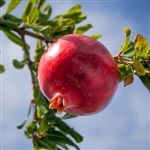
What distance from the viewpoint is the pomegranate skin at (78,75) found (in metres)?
1.05

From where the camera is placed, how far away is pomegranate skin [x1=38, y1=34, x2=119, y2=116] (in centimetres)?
105

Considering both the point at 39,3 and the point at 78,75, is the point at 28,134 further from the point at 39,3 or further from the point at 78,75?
the point at 78,75

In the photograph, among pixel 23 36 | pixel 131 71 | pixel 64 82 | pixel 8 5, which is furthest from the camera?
pixel 8 5

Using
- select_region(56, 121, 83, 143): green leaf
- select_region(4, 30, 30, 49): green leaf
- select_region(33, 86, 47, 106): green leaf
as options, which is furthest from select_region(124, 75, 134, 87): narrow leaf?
select_region(4, 30, 30, 49): green leaf

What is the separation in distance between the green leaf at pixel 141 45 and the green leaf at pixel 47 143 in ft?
4.41

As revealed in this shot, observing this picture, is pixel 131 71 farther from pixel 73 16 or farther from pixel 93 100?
pixel 73 16

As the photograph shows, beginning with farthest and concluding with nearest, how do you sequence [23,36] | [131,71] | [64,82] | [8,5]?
[8,5], [23,36], [131,71], [64,82]

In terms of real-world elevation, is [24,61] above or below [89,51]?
below

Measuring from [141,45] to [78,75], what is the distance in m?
0.36

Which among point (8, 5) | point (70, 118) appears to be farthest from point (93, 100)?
point (8, 5)

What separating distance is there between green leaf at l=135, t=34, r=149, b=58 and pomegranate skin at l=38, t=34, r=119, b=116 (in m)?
0.19

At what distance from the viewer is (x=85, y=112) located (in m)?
1.14

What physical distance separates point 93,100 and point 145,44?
36 cm

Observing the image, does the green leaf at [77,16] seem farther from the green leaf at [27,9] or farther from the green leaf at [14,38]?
the green leaf at [14,38]
